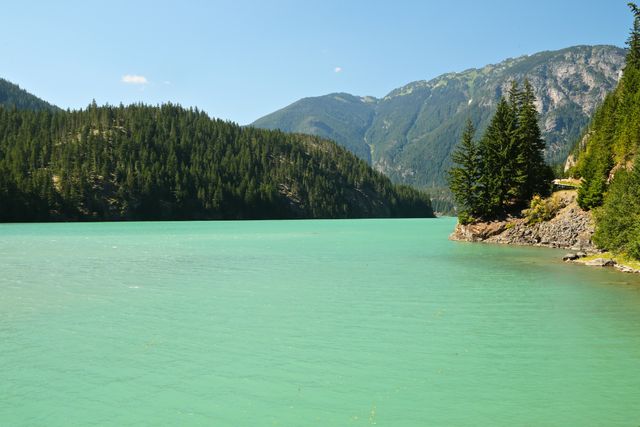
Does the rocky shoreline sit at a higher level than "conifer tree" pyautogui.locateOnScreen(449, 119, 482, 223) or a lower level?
lower

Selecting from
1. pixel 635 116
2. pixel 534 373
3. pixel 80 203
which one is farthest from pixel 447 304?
pixel 80 203

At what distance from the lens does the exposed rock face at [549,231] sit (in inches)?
2395

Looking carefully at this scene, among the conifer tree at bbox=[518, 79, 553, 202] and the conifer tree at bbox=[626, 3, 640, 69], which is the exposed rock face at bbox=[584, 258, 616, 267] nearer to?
the conifer tree at bbox=[518, 79, 553, 202]

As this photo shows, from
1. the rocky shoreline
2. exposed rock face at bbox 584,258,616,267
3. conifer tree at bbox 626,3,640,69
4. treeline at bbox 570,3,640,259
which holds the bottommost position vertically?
exposed rock face at bbox 584,258,616,267

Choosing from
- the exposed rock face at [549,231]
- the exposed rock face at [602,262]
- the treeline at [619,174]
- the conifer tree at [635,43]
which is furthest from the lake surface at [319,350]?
the conifer tree at [635,43]

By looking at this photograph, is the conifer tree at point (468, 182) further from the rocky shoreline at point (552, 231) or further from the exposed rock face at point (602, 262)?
the exposed rock face at point (602, 262)

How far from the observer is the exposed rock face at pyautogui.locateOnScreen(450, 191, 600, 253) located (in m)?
60.8

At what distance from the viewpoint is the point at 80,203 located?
16725 cm

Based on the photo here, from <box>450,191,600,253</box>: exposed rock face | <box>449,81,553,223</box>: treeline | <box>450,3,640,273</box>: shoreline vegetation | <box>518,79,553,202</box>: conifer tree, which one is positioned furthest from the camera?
<box>449,81,553,223</box>: treeline

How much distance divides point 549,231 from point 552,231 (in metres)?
0.53

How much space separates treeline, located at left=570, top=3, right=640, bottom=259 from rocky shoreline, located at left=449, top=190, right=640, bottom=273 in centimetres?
261

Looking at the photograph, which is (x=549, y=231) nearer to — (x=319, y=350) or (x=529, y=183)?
(x=529, y=183)

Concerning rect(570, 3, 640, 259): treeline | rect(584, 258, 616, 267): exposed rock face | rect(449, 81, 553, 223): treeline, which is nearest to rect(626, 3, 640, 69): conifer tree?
rect(570, 3, 640, 259): treeline

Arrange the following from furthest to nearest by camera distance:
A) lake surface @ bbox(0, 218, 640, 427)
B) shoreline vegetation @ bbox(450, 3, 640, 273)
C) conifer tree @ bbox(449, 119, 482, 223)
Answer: conifer tree @ bbox(449, 119, 482, 223) < shoreline vegetation @ bbox(450, 3, 640, 273) < lake surface @ bbox(0, 218, 640, 427)
